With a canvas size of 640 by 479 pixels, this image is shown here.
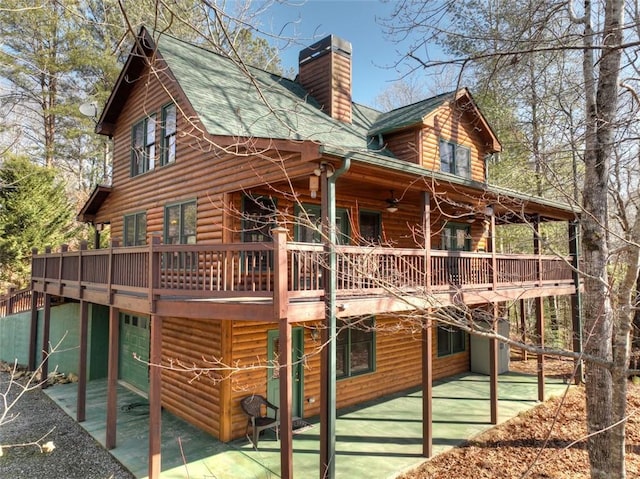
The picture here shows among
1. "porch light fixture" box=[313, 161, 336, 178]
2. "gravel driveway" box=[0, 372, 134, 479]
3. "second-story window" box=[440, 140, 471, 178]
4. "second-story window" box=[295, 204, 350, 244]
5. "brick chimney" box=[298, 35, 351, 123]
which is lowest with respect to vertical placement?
"gravel driveway" box=[0, 372, 134, 479]

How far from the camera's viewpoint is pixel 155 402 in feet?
22.2

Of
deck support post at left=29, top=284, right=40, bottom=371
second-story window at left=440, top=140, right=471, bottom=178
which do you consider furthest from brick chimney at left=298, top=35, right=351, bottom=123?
deck support post at left=29, top=284, right=40, bottom=371

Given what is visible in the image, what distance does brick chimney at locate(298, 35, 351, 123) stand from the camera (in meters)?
12.1

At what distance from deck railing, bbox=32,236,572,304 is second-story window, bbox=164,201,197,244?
3.94ft

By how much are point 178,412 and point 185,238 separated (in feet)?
13.7

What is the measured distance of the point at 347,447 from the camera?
315 inches

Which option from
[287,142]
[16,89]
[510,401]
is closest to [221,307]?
[287,142]

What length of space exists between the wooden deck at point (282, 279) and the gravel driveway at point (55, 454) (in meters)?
2.82

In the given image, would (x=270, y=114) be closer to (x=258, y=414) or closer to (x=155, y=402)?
(x=155, y=402)

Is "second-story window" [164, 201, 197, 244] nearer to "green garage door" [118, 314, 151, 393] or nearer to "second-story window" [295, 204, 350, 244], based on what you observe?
"second-story window" [295, 204, 350, 244]

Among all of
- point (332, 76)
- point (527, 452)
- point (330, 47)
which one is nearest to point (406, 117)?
point (332, 76)

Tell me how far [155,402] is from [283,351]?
273cm

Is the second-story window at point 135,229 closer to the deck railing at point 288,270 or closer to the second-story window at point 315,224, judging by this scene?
the deck railing at point 288,270

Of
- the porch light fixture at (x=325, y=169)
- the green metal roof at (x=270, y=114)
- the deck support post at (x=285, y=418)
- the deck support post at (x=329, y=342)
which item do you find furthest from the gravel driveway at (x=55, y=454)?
the green metal roof at (x=270, y=114)
